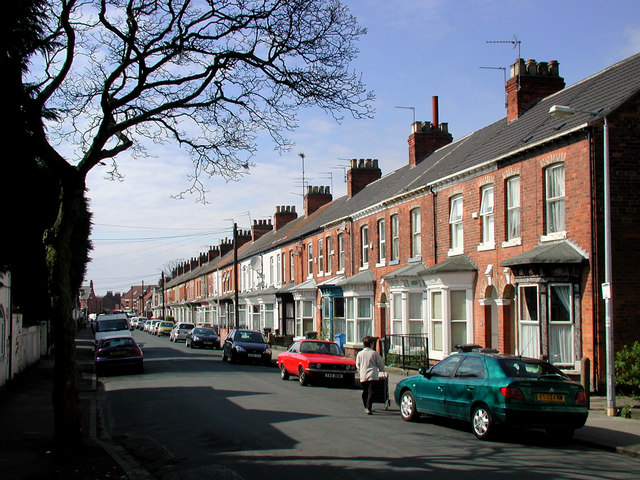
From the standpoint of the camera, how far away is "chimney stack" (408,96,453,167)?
34344mm

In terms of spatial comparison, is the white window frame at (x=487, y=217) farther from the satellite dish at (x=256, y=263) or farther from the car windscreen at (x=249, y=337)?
the satellite dish at (x=256, y=263)

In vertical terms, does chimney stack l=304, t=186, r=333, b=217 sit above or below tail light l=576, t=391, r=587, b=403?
above

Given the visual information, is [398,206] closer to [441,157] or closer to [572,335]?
[441,157]

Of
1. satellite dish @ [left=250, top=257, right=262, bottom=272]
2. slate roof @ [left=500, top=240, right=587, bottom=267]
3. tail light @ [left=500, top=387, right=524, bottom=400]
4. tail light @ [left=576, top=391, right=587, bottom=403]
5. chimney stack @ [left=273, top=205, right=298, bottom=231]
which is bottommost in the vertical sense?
tail light @ [left=576, top=391, right=587, bottom=403]

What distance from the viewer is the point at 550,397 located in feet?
39.0

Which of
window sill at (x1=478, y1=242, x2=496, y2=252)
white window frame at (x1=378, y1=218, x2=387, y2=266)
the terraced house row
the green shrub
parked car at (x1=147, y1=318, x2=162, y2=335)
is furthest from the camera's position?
parked car at (x1=147, y1=318, x2=162, y2=335)

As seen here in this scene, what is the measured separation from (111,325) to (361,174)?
17.9 meters

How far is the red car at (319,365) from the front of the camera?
22.0 m

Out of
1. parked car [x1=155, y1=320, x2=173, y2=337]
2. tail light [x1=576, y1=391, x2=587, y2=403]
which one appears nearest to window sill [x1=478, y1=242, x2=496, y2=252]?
tail light [x1=576, y1=391, x2=587, y2=403]

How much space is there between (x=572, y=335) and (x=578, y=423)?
644cm

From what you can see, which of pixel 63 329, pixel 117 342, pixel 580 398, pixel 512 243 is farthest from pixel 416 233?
pixel 63 329

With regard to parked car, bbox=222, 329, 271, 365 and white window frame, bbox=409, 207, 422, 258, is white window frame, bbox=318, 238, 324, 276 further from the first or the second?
white window frame, bbox=409, 207, 422, 258

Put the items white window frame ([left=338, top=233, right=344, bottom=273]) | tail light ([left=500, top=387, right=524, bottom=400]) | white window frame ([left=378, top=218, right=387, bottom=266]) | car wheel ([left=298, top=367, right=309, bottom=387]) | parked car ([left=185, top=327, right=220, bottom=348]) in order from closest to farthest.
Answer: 1. tail light ([left=500, top=387, right=524, bottom=400])
2. car wheel ([left=298, top=367, right=309, bottom=387])
3. white window frame ([left=378, top=218, right=387, bottom=266])
4. white window frame ([left=338, top=233, right=344, bottom=273])
5. parked car ([left=185, top=327, right=220, bottom=348])

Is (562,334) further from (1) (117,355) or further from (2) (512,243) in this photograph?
(1) (117,355)
